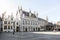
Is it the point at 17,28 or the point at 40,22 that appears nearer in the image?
the point at 17,28

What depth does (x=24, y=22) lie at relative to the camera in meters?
67.1

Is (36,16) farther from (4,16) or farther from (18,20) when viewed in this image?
(4,16)

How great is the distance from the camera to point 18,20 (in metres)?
66.9

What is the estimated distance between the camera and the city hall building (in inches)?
2507

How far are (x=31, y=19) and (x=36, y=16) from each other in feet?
18.4

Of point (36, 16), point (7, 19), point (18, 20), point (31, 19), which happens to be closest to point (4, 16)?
point (7, 19)

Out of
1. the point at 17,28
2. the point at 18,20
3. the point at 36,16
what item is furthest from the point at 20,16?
the point at 36,16

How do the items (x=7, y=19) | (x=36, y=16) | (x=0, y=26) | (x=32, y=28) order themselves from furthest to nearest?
(x=36, y=16) < (x=32, y=28) < (x=7, y=19) < (x=0, y=26)

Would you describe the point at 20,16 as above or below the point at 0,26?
above

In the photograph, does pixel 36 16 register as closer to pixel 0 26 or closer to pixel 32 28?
pixel 32 28

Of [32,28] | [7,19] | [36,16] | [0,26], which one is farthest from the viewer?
[36,16]

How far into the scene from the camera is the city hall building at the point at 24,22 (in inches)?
2507

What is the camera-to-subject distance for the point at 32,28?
6944cm

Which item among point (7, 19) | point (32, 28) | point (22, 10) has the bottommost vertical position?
point (32, 28)
